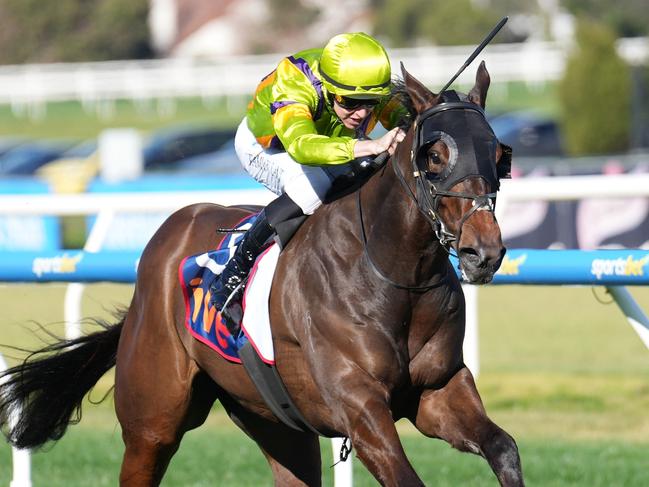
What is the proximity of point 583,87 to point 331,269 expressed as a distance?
2215 centimetres

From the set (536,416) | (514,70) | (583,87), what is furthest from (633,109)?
(536,416)

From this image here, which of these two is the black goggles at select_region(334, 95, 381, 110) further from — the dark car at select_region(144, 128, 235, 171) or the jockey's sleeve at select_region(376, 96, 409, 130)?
the dark car at select_region(144, 128, 235, 171)

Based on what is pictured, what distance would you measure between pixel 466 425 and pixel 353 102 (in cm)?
101

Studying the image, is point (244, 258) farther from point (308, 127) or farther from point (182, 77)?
point (182, 77)

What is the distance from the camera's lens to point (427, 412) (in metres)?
3.82

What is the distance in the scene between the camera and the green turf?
5629 millimetres

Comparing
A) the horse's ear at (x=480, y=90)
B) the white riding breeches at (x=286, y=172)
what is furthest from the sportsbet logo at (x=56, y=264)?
the horse's ear at (x=480, y=90)

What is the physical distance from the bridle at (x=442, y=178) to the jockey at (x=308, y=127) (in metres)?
0.17

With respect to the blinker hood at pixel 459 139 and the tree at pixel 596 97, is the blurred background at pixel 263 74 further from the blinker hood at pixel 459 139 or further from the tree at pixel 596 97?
the blinker hood at pixel 459 139

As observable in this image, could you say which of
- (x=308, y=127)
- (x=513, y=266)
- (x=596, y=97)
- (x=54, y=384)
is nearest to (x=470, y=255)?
(x=308, y=127)

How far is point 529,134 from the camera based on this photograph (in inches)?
935

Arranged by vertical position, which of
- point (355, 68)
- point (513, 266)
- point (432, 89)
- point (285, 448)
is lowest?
point (432, 89)

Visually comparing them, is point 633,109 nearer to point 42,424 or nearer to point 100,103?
point 100,103

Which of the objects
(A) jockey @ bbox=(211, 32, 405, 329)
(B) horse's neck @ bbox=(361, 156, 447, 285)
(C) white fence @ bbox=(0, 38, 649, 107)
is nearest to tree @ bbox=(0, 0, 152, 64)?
(C) white fence @ bbox=(0, 38, 649, 107)
